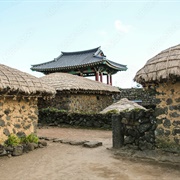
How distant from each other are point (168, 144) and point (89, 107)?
1120cm

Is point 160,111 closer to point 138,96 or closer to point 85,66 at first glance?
point 85,66

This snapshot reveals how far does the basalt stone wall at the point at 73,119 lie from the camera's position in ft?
39.9

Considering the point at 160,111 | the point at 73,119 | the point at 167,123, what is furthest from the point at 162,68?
the point at 73,119

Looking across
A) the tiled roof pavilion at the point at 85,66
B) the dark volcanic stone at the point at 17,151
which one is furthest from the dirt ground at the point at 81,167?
the tiled roof pavilion at the point at 85,66

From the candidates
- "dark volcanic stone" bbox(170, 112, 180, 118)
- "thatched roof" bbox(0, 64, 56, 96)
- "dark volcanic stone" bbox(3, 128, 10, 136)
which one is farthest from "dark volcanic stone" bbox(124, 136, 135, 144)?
"dark volcanic stone" bbox(3, 128, 10, 136)

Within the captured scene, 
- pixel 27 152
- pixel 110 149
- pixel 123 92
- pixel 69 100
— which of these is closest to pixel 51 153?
pixel 27 152

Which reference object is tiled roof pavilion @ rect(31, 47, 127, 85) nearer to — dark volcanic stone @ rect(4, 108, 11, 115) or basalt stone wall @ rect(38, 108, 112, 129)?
basalt stone wall @ rect(38, 108, 112, 129)

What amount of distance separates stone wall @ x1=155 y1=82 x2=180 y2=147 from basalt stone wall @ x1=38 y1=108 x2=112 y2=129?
6.19m

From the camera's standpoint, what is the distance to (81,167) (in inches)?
203

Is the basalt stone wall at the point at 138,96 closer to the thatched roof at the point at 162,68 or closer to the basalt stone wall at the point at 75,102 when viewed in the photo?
the basalt stone wall at the point at 75,102

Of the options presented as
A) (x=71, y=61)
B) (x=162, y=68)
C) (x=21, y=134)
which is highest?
(x=71, y=61)

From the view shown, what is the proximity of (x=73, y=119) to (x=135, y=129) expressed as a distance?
23.5ft

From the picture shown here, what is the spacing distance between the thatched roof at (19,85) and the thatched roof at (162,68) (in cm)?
315

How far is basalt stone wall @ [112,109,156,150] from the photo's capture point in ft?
20.0
